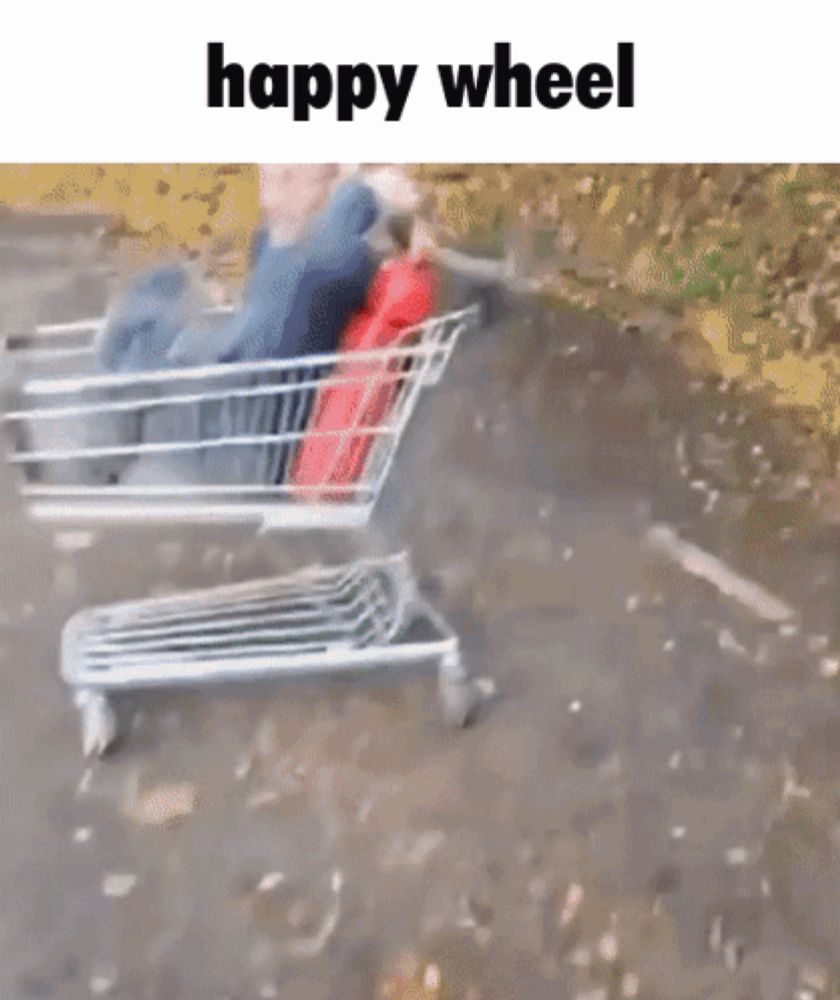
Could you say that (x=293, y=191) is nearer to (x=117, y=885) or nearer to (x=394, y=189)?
(x=394, y=189)

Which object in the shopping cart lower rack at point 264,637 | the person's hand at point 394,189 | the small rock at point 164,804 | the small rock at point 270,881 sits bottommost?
the small rock at point 270,881

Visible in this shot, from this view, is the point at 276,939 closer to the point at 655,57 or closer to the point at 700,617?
the point at 700,617

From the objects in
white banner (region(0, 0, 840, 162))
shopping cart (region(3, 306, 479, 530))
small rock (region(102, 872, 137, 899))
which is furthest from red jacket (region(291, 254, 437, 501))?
small rock (region(102, 872, 137, 899))

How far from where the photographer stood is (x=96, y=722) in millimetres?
1081

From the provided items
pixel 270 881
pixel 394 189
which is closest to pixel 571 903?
pixel 270 881

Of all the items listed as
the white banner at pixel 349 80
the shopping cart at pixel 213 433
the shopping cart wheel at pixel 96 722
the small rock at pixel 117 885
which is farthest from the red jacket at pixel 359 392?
the small rock at pixel 117 885

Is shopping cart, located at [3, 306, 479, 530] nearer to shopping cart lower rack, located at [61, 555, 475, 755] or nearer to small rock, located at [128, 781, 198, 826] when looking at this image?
shopping cart lower rack, located at [61, 555, 475, 755]

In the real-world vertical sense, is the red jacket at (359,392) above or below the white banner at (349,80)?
below

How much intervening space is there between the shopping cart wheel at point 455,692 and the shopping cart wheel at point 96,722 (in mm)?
291

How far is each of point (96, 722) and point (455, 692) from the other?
1.03ft

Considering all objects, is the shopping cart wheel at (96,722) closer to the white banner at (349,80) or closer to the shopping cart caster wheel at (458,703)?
the shopping cart caster wheel at (458,703)

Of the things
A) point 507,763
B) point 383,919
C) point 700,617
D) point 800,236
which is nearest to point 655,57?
point 800,236

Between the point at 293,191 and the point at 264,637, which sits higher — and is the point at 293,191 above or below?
above

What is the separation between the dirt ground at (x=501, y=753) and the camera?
1.07m
